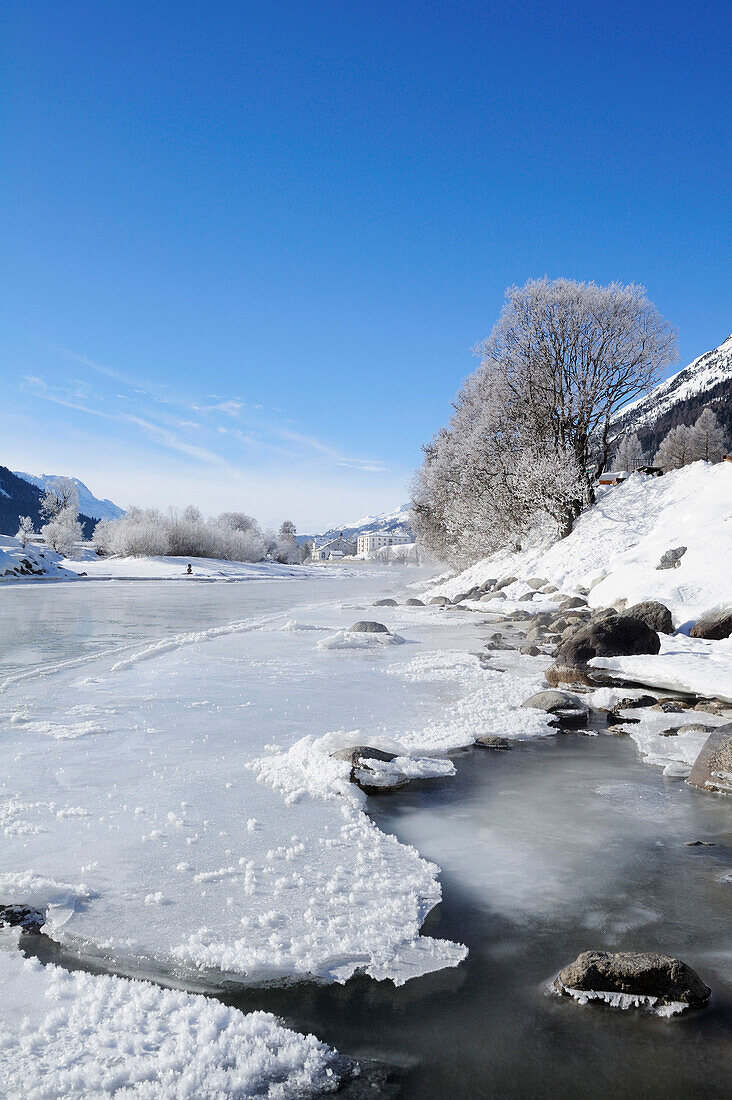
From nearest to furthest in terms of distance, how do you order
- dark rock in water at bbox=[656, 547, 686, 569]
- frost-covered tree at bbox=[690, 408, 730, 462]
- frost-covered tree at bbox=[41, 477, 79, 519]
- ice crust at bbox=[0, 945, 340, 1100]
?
ice crust at bbox=[0, 945, 340, 1100], dark rock in water at bbox=[656, 547, 686, 569], frost-covered tree at bbox=[690, 408, 730, 462], frost-covered tree at bbox=[41, 477, 79, 519]

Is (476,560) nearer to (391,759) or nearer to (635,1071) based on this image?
(391,759)

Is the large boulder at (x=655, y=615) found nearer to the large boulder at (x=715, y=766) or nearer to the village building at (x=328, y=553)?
the large boulder at (x=715, y=766)

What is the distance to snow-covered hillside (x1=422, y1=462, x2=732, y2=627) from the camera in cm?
1360

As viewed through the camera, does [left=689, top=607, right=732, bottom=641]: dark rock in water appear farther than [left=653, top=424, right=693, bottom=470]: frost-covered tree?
No

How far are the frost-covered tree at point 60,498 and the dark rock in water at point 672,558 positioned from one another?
9034 cm

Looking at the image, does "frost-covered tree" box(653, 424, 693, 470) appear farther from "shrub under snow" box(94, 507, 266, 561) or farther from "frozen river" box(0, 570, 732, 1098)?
"frozen river" box(0, 570, 732, 1098)

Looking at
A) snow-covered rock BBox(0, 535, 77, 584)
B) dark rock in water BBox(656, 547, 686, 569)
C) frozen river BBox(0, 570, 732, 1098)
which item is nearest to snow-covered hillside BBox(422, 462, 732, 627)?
dark rock in water BBox(656, 547, 686, 569)

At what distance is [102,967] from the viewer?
2908mm

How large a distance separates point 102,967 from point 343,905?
3.98ft

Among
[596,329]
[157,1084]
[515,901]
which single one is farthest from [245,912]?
[596,329]

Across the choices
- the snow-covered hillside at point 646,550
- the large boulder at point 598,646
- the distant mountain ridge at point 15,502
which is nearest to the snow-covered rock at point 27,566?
the snow-covered hillside at point 646,550

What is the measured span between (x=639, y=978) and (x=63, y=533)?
91.2 metres

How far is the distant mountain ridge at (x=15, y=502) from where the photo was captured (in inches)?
6329

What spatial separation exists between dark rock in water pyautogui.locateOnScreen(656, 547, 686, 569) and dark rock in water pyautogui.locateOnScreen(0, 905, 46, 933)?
1480cm
